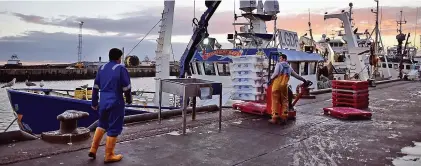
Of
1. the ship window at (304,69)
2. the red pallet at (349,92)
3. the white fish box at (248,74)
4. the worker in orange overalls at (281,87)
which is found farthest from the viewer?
the ship window at (304,69)

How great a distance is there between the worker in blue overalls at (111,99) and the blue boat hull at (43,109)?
292 inches

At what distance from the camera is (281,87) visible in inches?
294

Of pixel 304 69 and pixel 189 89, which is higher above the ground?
pixel 304 69

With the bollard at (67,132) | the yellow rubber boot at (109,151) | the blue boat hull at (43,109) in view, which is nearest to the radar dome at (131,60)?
the blue boat hull at (43,109)

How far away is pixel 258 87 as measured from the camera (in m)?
9.18

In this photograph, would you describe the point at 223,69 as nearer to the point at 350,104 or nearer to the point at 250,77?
the point at 350,104

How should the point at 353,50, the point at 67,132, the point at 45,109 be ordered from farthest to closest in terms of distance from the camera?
the point at 353,50
the point at 45,109
the point at 67,132

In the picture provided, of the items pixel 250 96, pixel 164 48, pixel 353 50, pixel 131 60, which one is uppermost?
pixel 353 50

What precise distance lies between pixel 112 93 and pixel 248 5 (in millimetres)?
14726

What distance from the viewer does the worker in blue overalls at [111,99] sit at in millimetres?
4621

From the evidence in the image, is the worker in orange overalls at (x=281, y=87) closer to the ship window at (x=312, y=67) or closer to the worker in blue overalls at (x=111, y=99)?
the worker in blue overalls at (x=111, y=99)

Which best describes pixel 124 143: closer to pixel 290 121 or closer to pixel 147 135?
pixel 147 135

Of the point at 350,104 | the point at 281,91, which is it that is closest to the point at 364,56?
the point at 350,104

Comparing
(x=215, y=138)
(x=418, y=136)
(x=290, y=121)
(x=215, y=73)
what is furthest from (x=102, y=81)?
(x=215, y=73)
